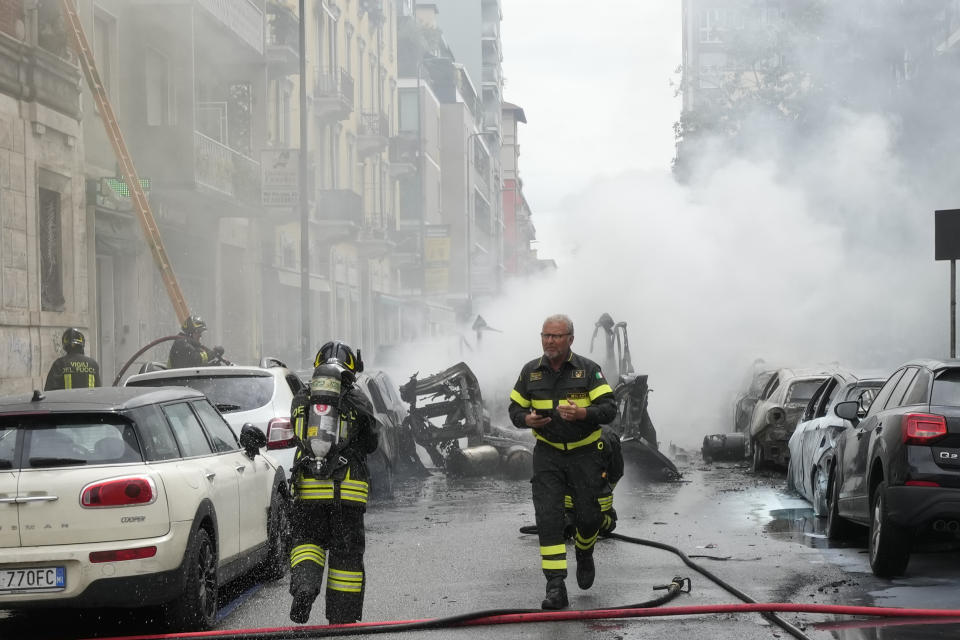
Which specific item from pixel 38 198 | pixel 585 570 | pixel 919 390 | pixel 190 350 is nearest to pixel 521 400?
pixel 585 570

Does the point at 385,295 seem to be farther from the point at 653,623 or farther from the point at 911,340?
the point at 653,623

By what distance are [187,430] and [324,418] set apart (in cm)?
161

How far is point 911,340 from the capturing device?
3647 centimetres

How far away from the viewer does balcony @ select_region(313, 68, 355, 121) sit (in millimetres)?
41594

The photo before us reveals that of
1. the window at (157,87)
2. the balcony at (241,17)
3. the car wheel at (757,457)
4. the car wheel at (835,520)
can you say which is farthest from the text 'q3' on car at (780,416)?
the balcony at (241,17)

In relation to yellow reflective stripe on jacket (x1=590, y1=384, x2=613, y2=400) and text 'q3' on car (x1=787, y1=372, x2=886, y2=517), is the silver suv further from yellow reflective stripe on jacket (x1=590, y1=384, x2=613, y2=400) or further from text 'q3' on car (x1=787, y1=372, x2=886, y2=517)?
text 'q3' on car (x1=787, y1=372, x2=886, y2=517)

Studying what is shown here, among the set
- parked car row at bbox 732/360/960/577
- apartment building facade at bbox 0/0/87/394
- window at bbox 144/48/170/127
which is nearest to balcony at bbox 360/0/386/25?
window at bbox 144/48/170/127

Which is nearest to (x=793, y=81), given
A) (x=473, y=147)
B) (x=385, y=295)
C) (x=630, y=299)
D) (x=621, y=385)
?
(x=630, y=299)

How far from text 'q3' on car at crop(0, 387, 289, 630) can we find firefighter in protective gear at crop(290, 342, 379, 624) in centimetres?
70

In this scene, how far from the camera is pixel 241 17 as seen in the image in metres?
28.3

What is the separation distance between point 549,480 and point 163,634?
90.8 inches

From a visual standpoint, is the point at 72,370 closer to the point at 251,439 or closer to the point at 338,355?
the point at 251,439

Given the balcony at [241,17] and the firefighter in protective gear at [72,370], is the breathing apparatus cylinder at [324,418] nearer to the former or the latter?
the firefighter in protective gear at [72,370]

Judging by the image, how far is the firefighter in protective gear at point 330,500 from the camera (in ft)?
22.5
